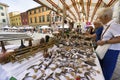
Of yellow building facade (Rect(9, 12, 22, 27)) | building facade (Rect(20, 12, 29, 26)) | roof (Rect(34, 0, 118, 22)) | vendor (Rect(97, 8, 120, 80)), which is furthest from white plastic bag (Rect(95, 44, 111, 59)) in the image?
yellow building facade (Rect(9, 12, 22, 27))

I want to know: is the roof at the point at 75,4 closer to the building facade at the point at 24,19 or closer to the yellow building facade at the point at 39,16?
the yellow building facade at the point at 39,16

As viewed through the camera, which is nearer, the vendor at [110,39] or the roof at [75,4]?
the vendor at [110,39]

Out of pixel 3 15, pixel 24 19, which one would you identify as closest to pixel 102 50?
pixel 3 15

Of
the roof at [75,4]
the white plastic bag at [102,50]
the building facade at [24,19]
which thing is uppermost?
the building facade at [24,19]

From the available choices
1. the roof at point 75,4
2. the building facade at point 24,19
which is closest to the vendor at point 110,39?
the roof at point 75,4

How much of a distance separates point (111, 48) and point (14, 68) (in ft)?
3.64

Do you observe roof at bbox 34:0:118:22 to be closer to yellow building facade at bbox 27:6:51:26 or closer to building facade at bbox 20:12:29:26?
yellow building facade at bbox 27:6:51:26

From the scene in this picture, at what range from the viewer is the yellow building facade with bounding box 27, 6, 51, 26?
2084 cm

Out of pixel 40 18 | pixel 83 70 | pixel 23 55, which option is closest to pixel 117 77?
pixel 83 70

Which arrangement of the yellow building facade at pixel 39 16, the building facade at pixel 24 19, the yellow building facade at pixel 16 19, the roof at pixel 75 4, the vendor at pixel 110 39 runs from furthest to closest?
1. the yellow building facade at pixel 16 19
2. the building facade at pixel 24 19
3. the yellow building facade at pixel 39 16
4. the roof at pixel 75 4
5. the vendor at pixel 110 39

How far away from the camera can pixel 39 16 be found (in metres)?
22.7

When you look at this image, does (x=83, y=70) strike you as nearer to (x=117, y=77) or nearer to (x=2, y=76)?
(x=2, y=76)

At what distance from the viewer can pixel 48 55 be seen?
45.0 inches

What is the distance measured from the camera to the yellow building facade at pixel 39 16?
2084 cm
